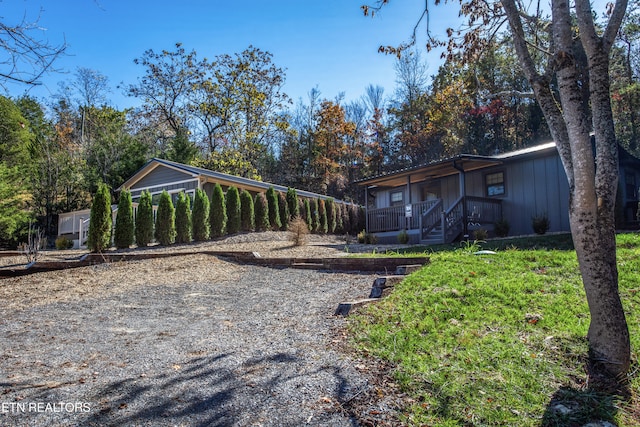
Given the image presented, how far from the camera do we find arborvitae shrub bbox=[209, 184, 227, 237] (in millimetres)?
15258

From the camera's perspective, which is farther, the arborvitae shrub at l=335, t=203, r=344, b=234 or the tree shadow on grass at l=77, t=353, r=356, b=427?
the arborvitae shrub at l=335, t=203, r=344, b=234

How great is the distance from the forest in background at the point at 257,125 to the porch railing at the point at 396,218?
1038cm

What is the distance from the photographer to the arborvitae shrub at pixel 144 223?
543 inches

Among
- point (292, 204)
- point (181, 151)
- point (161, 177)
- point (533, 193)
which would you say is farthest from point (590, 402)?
point (181, 151)

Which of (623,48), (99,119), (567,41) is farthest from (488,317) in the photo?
(99,119)

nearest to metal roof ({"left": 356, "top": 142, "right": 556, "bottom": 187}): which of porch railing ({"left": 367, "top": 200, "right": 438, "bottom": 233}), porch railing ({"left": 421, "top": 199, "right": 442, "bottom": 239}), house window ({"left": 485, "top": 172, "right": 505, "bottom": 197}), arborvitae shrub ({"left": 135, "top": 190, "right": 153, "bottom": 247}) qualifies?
house window ({"left": 485, "top": 172, "right": 505, "bottom": 197})

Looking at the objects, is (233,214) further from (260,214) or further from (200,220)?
(200,220)

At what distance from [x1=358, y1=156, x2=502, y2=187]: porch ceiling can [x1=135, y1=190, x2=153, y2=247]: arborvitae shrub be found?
828 centimetres

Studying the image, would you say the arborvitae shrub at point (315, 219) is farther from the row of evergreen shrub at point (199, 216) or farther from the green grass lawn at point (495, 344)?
the green grass lawn at point (495, 344)

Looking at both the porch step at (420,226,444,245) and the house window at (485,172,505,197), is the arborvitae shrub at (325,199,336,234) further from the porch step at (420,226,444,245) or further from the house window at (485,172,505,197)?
the house window at (485,172,505,197)

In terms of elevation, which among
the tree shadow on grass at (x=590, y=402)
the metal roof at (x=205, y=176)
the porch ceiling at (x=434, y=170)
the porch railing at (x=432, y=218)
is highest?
the metal roof at (x=205, y=176)

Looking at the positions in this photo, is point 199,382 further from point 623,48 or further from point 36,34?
point 623,48

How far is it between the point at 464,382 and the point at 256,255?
7216 mm

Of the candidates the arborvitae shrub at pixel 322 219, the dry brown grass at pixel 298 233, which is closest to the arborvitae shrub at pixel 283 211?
the arborvitae shrub at pixel 322 219
